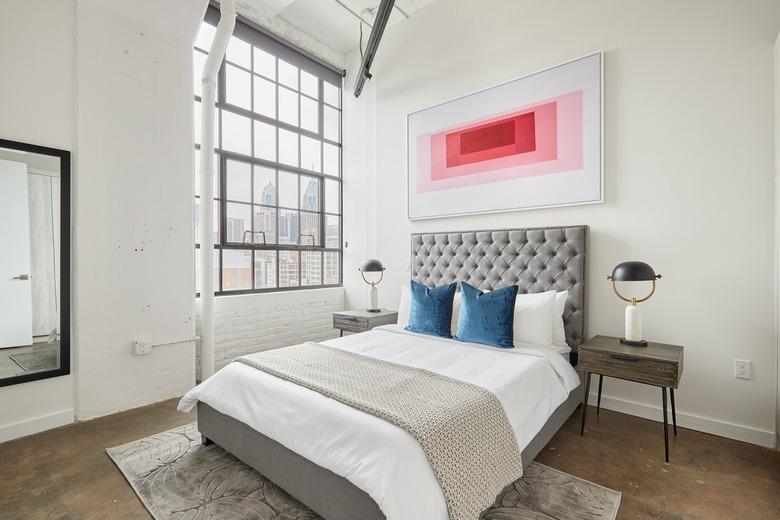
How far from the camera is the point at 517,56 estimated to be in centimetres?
321

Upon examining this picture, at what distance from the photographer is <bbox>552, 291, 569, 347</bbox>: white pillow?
8.83 feet

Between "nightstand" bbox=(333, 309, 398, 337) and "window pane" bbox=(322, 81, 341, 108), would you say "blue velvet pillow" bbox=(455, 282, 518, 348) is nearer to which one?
"nightstand" bbox=(333, 309, 398, 337)

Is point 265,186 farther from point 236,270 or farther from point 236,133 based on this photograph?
point 236,270

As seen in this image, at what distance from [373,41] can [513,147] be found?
5.75 feet

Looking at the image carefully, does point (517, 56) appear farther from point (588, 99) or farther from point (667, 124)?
point (667, 124)

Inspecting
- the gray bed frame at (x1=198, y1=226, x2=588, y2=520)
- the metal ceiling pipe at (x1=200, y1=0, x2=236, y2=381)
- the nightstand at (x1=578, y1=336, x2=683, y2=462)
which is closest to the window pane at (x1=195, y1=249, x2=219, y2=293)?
the metal ceiling pipe at (x1=200, y1=0, x2=236, y2=381)

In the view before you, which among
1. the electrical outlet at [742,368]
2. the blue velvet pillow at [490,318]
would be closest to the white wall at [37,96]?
the blue velvet pillow at [490,318]

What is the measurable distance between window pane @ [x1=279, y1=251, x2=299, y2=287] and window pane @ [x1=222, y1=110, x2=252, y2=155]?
1132 mm

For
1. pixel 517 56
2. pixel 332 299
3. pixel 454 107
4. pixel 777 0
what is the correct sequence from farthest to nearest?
pixel 332 299 → pixel 454 107 → pixel 517 56 → pixel 777 0

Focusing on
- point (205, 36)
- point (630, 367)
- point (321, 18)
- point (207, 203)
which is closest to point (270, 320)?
point (207, 203)

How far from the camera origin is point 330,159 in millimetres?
4645

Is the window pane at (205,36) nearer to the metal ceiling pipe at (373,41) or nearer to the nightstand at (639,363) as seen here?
the metal ceiling pipe at (373,41)

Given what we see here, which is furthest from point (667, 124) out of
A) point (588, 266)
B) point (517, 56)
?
point (517, 56)

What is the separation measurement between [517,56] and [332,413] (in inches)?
126
